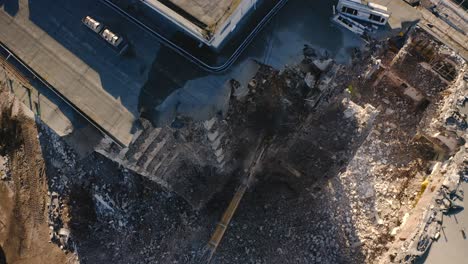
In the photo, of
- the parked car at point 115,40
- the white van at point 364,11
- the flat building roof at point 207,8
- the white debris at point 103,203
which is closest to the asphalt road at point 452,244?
the white van at point 364,11

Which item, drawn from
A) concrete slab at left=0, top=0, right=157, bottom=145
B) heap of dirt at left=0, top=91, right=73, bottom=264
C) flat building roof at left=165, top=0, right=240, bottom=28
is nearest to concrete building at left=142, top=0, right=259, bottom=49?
flat building roof at left=165, top=0, right=240, bottom=28

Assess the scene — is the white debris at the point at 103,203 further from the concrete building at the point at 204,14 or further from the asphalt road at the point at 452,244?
the asphalt road at the point at 452,244

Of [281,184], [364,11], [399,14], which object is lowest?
[281,184]

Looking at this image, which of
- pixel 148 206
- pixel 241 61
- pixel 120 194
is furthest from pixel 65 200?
pixel 241 61

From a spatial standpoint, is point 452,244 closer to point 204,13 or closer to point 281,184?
point 281,184

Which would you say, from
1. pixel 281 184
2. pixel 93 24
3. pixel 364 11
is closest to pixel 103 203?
pixel 281 184

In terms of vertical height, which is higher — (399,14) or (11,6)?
(399,14)
